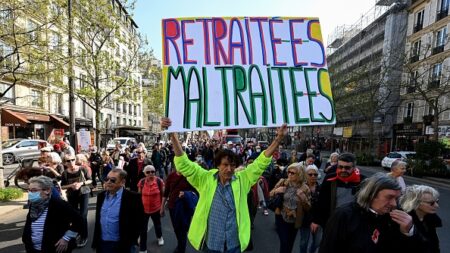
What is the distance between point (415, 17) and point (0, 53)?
35.8m

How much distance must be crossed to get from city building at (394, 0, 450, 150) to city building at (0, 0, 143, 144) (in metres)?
21.2

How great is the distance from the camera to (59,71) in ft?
32.4

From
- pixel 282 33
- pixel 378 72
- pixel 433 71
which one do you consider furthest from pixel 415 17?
pixel 282 33

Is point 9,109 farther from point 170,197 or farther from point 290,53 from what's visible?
point 290,53

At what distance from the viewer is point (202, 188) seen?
271 centimetres

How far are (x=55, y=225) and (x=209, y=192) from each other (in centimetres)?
165

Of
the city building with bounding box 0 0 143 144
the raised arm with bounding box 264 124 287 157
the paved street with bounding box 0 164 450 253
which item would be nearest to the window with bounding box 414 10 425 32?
the city building with bounding box 0 0 143 144

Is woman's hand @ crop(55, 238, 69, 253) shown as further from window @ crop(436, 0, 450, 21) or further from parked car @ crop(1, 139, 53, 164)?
window @ crop(436, 0, 450, 21)

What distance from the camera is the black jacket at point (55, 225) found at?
2936 millimetres

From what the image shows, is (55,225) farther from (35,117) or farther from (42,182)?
(35,117)

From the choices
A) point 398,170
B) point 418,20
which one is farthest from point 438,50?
point 398,170

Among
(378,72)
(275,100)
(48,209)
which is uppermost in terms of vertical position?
(378,72)

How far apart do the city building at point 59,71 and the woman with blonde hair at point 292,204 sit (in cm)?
741

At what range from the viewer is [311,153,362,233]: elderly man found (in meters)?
3.42
